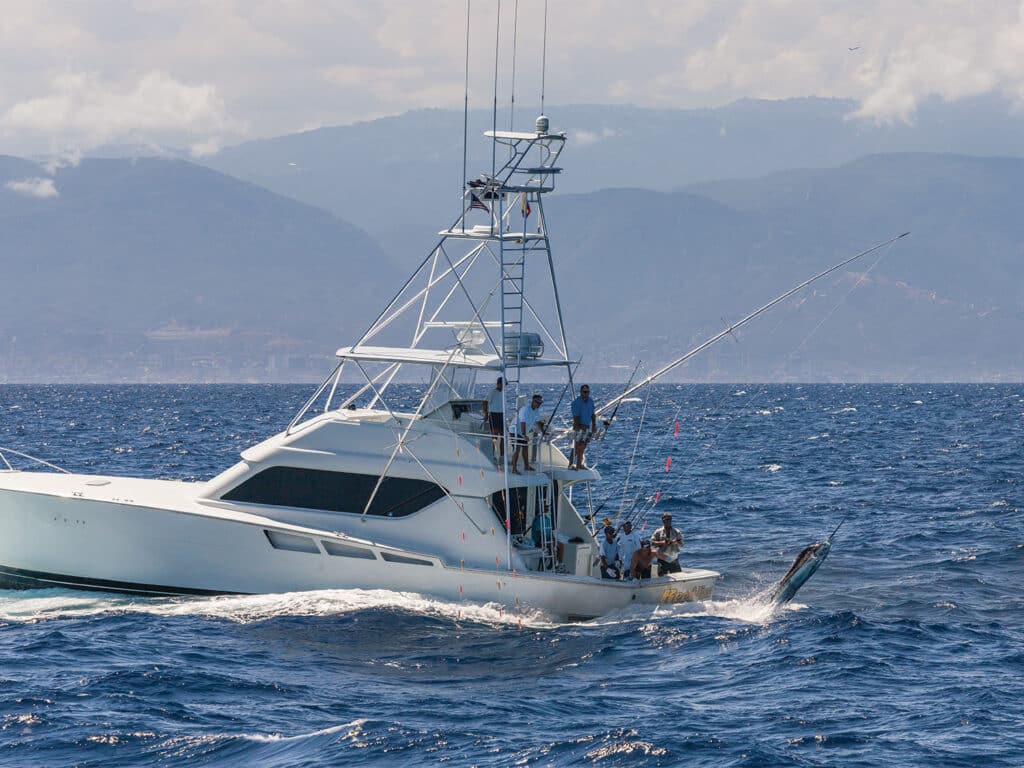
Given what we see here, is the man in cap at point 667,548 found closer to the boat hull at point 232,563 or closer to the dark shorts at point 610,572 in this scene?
the boat hull at point 232,563

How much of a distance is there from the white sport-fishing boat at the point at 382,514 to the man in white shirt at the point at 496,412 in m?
0.13

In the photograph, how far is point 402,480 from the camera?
20203 mm

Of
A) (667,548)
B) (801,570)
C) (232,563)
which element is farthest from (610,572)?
(232,563)

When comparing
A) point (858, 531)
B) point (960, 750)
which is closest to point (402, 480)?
point (960, 750)

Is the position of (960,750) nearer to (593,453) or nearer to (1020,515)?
(1020,515)

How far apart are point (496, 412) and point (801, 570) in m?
5.05

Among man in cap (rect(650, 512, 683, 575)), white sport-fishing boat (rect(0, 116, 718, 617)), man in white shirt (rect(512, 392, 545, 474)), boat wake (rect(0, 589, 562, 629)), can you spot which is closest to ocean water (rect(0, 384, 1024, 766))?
boat wake (rect(0, 589, 562, 629))

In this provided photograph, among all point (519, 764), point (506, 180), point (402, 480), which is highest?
point (506, 180)

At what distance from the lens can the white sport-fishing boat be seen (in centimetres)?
1991

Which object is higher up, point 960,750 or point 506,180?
point 506,180

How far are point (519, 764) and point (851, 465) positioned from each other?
116ft

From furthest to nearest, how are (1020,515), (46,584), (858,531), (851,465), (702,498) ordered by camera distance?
(851,465)
(702,498)
(1020,515)
(858,531)
(46,584)

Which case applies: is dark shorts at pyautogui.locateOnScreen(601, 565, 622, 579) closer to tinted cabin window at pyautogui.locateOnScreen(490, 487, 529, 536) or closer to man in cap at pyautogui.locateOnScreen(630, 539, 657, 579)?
man in cap at pyautogui.locateOnScreen(630, 539, 657, 579)

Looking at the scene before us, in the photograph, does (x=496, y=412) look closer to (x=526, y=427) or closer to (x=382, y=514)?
(x=526, y=427)
